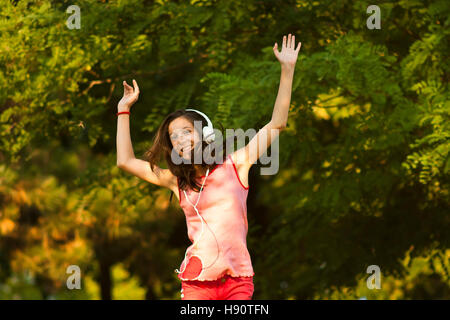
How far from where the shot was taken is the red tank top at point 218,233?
3436 millimetres

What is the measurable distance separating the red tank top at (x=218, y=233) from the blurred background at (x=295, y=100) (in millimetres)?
2732

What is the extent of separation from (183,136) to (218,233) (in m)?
0.56

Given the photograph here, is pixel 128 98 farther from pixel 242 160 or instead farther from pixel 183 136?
pixel 242 160

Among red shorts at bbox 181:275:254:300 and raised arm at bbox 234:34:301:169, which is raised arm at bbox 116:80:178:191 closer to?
raised arm at bbox 234:34:301:169

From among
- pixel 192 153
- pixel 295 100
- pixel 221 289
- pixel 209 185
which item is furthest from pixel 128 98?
pixel 295 100

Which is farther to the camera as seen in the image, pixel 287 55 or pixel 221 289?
pixel 287 55

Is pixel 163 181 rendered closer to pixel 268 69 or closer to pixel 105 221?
pixel 268 69

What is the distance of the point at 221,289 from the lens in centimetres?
348

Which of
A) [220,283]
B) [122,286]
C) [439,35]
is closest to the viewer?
[220,283]

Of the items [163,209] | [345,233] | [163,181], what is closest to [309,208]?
[345,233]

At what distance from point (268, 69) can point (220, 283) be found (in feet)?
11.3

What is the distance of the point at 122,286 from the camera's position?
22.4 m

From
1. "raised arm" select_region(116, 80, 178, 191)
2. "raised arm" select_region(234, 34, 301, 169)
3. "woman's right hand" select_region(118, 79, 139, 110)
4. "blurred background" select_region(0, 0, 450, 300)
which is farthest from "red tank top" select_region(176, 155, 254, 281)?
"blurred background" select_region(0, 0, 450, 300)

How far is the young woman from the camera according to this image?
11.3 feet
